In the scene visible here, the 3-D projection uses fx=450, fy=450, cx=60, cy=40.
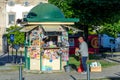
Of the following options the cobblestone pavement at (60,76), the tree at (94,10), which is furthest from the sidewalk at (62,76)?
the tree at (94,10)

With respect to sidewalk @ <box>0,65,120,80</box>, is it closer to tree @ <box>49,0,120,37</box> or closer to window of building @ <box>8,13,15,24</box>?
tree @ <box>49,0,120,37</box>

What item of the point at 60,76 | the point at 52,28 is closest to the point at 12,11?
the point at 52,28

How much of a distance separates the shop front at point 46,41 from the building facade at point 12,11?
40784mm

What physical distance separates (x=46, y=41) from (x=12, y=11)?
41.8m

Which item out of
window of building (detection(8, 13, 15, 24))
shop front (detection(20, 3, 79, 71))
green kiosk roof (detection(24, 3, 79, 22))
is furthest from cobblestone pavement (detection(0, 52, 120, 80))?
window of building (detection(8, 13, 15, 24))

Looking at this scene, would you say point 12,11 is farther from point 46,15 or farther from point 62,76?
point 62,76

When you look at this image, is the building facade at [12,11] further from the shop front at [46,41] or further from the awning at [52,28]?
the awning at [52,28]

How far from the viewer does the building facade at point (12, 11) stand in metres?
66.2

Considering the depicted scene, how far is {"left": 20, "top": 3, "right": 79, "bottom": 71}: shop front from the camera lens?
2514 cm

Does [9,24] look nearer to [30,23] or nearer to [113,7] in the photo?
[113,7]

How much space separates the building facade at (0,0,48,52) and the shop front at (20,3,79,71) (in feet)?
134

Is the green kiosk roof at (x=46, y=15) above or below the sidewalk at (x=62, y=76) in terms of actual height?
above

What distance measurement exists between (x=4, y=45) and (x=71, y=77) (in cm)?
4320

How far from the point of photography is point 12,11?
66812 millimetres
